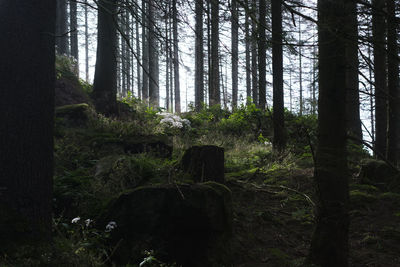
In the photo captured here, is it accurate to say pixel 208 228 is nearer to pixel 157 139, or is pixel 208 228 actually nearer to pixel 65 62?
pixel 157 139

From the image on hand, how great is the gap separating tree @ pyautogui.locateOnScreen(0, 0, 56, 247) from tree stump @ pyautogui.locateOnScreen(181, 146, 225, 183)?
255cm

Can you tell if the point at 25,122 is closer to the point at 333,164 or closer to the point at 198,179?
the point at 198,179

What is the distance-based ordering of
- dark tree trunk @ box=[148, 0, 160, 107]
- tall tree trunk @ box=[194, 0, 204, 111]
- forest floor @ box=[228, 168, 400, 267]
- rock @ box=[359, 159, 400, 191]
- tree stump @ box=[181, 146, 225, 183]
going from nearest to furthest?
tall tree trunk @ box=[194, 0, 204, 111] → dark tree trunk @ box=[148, 0, 160, 107] → forest floor @ box=[228, 168, 400, 267] → tree stump @ box=[181, 146, 225, 183] → rock @ box=[359, 159, 400, 191]

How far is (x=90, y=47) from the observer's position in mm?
39469

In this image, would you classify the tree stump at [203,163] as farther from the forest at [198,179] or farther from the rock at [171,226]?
the rock at [171,226]

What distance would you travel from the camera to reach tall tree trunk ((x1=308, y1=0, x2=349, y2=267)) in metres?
3.31

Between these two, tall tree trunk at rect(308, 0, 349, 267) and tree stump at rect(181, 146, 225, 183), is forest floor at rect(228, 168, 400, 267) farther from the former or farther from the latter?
tree stump at rect(181, 146, 225, 183)

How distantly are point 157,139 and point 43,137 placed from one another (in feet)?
13.5

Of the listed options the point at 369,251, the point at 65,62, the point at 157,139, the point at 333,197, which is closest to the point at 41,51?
the point at 333,197

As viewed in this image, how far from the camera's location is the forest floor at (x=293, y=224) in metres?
4.17

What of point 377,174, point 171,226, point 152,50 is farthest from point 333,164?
point 152,50

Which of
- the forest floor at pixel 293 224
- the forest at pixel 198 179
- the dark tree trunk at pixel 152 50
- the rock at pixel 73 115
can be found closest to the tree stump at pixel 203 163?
the forest at pixel 198 179

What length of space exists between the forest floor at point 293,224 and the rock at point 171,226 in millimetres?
589

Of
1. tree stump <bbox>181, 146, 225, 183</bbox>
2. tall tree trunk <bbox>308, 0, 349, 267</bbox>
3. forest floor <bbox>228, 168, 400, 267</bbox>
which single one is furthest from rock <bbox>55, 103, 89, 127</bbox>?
tall tree trunk <bbox>308, 0, 349, 267</bbox>
